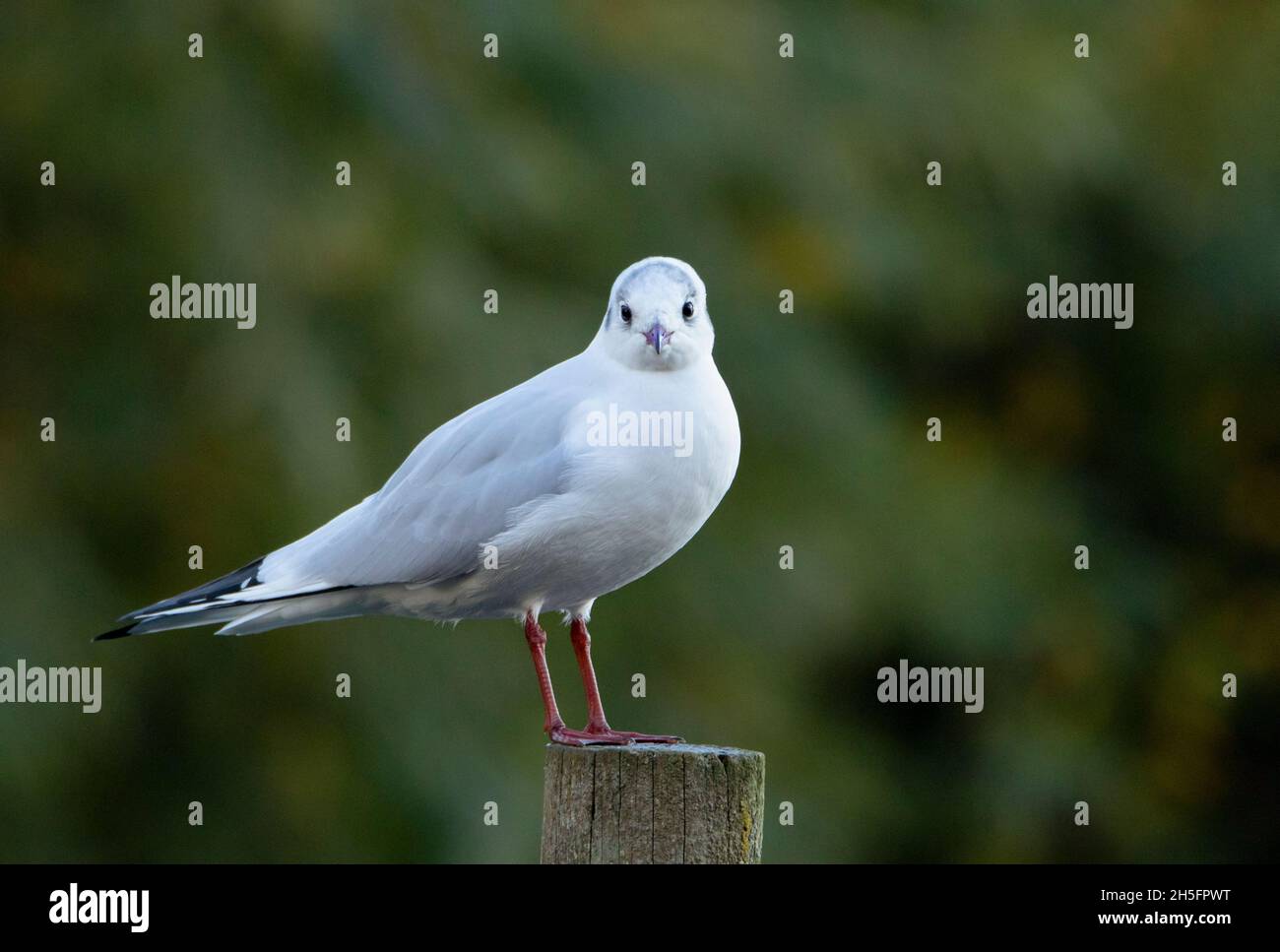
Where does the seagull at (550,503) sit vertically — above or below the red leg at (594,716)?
above

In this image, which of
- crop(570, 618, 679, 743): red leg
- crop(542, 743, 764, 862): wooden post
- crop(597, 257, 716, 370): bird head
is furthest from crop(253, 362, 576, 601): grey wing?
crop(542, 743, 764, 862): wooden post

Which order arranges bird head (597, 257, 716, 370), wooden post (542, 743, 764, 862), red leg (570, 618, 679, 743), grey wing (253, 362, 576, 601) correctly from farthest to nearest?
1. grey wing (253, 362, 576, 601)
2. red leg (570, 618, 679, 743)
3. bird head (597, 257, 716, 370)
4. wooden post (542, 743, 764, 862)

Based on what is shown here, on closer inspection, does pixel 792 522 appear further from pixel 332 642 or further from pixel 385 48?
pixel 385 48

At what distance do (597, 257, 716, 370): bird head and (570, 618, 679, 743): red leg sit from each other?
1.00m

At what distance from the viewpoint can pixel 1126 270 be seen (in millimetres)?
13352

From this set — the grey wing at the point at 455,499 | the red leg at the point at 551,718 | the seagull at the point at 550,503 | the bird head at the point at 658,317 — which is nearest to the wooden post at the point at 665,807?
the red leg at the point at 551,718

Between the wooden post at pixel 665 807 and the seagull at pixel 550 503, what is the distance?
471 millimetres

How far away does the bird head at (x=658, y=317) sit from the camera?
5.83 meters

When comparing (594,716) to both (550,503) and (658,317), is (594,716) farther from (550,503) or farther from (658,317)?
(658,317)

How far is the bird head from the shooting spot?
583cm

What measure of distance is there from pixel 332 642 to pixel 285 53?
3.15 metres

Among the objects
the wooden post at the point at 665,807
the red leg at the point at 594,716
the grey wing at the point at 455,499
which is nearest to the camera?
the wooden post at the point at 665,807

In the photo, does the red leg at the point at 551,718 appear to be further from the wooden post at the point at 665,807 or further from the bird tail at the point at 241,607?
the bird tail at the point at 241,607

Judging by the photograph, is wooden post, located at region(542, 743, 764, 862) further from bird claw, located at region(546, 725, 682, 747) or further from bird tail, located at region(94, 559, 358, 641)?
bird tail, located at region(94, 559, 358, 641)
